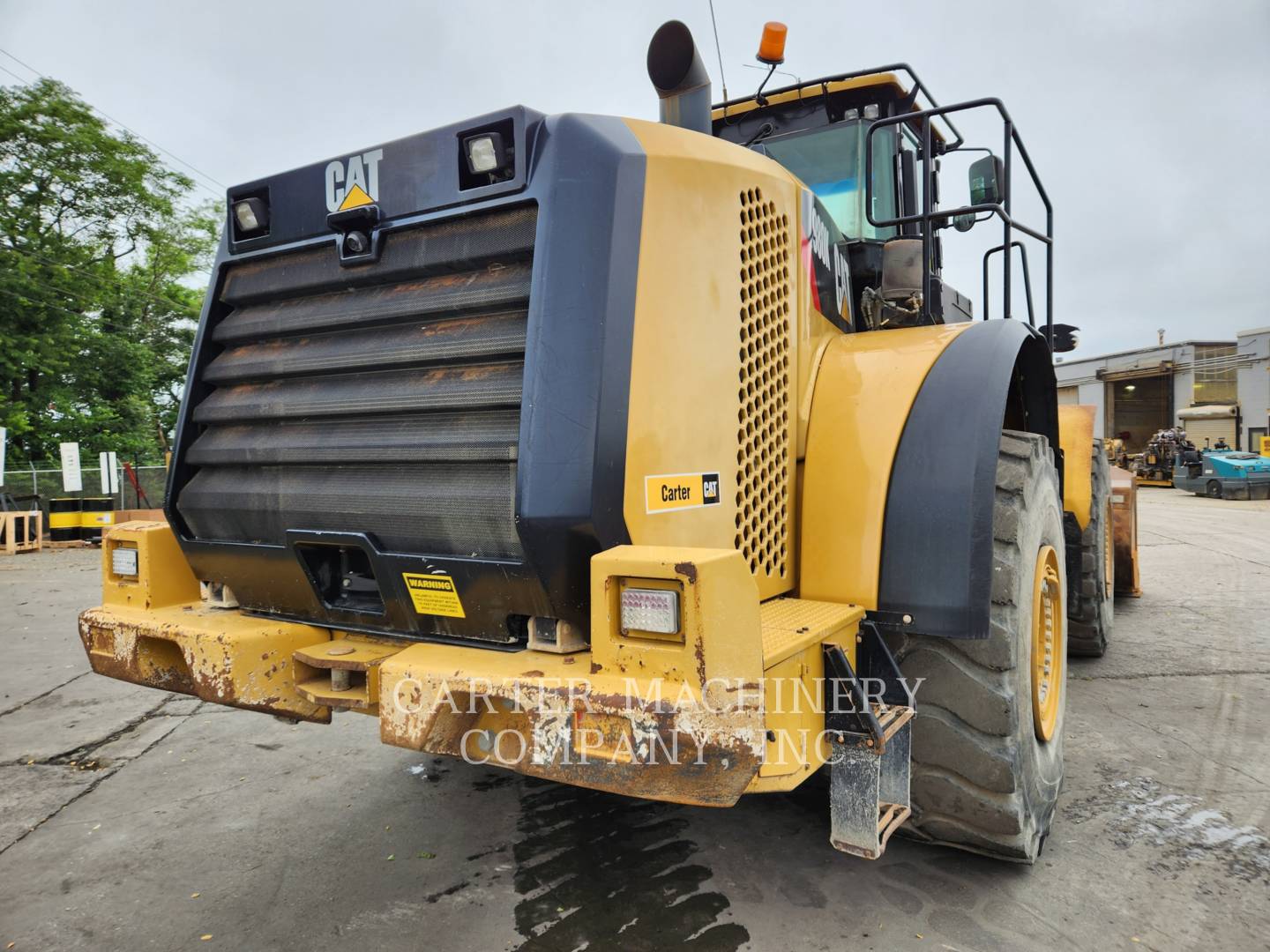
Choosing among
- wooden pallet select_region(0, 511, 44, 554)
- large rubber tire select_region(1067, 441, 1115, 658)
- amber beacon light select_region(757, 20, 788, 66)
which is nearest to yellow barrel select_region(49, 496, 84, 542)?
wooden pallet select_region(0, 511, 44, 554)

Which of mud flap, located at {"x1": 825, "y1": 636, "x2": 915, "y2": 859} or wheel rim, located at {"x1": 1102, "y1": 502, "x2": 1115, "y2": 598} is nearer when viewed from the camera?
mud flap, located at {"x1": 825, "y1": 636, "x2": 915, "y2": 859}

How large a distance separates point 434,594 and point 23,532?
17966 millimetres

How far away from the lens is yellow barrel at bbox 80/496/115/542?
54.6ft

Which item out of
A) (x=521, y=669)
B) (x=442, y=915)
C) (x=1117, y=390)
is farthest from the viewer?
(x=1117, y=390)

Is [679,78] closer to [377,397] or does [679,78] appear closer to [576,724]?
[377,397]

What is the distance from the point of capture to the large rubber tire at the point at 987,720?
262 centimetres

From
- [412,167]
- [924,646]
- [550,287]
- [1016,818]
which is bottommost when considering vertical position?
[1016,818]

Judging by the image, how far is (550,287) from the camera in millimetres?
2252

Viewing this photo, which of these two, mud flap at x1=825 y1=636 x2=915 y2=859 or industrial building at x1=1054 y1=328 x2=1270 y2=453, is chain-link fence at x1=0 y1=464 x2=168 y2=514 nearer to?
mud flap at x1=825 y1=636 x2=915 y2=859

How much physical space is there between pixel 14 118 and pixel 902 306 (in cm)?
2681

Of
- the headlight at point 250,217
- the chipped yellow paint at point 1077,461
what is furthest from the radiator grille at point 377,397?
the chipped yellow paint at point 1077,461

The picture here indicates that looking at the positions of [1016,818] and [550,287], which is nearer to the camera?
[550,287]

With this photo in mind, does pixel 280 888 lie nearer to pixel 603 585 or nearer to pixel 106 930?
pixel 106 930

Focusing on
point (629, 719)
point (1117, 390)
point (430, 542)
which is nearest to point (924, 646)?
point (629, 719)
